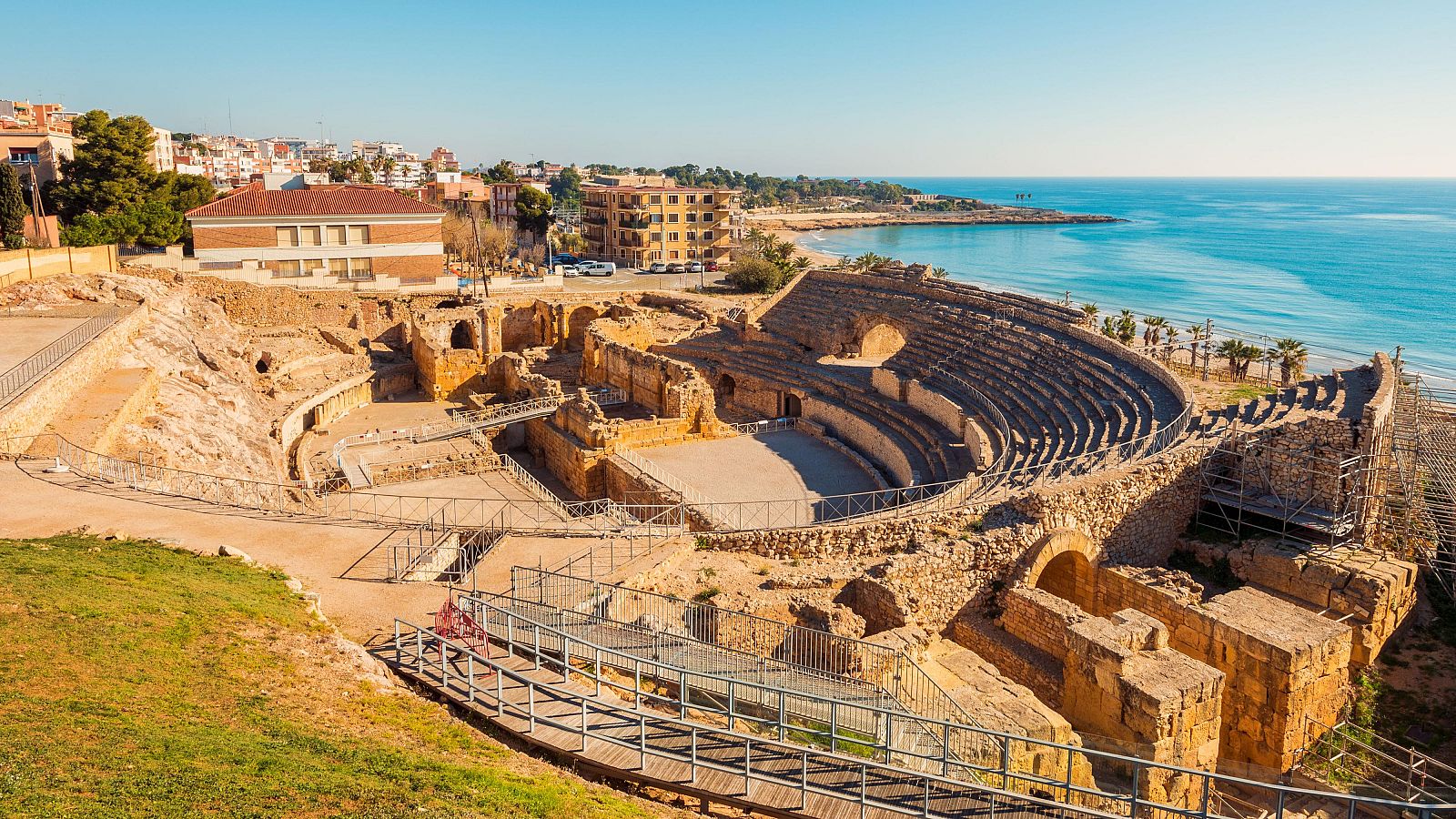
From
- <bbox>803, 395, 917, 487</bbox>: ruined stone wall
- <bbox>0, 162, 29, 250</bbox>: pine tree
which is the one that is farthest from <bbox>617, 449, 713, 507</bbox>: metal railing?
<bbox>0, 162, 29, 250</bbox>: pine tree

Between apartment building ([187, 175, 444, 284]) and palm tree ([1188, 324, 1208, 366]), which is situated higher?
apartment building ([187, 175, 444, 284])

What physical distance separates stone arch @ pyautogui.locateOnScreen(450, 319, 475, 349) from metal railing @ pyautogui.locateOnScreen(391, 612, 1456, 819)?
108 feet

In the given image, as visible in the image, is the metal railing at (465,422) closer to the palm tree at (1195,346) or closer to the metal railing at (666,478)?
the metal railing at (666,478)

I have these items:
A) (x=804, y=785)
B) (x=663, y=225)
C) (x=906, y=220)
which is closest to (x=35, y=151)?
(x=663, y=225)

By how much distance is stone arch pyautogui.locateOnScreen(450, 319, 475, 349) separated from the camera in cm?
4430

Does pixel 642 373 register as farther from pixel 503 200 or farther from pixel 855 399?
pixel 503 200

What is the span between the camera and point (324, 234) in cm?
4875

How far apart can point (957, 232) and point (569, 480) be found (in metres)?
149

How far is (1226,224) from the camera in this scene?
484 feet

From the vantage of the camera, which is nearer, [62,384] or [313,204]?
[62,384]

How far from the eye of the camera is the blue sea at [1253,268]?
60125 millimetres

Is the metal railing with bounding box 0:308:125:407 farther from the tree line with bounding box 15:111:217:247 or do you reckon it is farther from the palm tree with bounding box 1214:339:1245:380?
the palm tree with bounding box 1214:339:1245:380

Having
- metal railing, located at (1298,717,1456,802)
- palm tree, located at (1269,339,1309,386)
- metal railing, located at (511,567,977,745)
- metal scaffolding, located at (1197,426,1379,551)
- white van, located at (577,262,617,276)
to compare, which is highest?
white van, located at (577,262,617,276)

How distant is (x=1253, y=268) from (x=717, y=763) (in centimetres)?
9705
